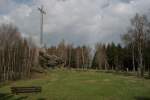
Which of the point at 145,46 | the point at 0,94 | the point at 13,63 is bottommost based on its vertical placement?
the point at 0,94

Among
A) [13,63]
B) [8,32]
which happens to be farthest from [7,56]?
[8,32]

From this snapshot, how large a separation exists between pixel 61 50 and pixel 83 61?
9269mm

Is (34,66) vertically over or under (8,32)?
under

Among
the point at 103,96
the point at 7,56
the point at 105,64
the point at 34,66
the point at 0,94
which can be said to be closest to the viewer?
the point at 103,96

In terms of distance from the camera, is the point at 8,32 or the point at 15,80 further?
the point at 8,32

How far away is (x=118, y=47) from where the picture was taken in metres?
106

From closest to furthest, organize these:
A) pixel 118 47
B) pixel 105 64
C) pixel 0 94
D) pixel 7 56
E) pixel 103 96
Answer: pixel 103 96 < pixel 0 94 < pixel 7 56 < pixel 105 64 < pixel 118 47

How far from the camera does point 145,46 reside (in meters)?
60.5

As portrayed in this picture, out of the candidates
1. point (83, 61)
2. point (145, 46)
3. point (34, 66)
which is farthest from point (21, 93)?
point (83, 61)

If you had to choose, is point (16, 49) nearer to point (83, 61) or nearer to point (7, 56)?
point (7, 56)

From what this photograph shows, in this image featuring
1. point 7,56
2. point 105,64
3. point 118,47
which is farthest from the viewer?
point 118,47

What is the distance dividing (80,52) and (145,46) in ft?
130

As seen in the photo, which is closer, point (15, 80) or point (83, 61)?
point (15, 80)

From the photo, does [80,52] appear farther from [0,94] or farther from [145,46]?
[0,94]
